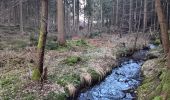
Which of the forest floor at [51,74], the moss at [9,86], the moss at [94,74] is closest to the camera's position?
the moss at [9,86]

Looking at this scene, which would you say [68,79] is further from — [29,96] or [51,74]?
[29,96]

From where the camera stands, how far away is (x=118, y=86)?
15961 mm

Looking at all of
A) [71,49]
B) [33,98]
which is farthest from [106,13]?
[33,98]

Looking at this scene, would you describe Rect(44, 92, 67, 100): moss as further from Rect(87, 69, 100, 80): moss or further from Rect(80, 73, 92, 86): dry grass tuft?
Rect(87, 69, 100, 80): moss

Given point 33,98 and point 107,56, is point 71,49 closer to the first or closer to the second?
point 107,56

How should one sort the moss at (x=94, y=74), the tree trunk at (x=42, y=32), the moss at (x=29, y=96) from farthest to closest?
the moss at (x=94, y=74) < the tree trunk at (x=42, y=32) < the moss at (x=29, y=96)

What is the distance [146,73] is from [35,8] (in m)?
40.9

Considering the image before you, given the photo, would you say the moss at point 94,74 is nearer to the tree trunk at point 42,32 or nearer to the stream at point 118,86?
the stream at point 118,86

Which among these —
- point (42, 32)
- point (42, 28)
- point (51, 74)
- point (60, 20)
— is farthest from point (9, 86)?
point (60, 20)

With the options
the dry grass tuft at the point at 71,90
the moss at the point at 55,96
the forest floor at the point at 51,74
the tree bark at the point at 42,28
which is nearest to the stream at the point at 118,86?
the dry grass tuft at the point at 71,90

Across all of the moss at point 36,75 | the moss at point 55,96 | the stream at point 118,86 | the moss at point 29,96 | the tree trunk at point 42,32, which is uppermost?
the tree trunk at point 42,32

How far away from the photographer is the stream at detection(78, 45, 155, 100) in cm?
1387

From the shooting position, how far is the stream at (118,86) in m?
13.9

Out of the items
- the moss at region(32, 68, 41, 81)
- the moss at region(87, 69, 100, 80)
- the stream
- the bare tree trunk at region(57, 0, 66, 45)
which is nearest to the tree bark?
the moss at region(32, 68, 41, 81)
